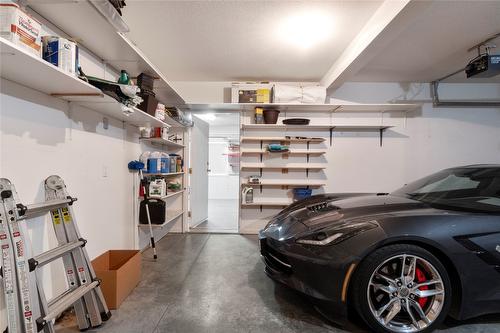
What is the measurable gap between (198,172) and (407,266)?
10.6 ft

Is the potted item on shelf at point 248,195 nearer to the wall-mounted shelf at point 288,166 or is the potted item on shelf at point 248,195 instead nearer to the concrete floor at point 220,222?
the wall-mounted shelf at point 288,166

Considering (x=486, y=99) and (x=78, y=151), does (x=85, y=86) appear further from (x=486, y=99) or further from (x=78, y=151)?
(x=486, y=99)

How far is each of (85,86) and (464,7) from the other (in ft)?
9.68

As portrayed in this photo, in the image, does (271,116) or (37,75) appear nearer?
(37,75)

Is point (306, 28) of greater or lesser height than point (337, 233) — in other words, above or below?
above

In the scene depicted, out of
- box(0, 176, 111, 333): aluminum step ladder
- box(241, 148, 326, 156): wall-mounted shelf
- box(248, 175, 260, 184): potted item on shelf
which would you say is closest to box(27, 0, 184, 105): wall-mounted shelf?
box(0, 176, 111, 333): aluminum step ladder

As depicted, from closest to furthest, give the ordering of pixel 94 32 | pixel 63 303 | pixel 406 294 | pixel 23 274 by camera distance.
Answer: pixel 23 274 → pixel 63 303 → pixel 406 294 → pixel 94 32

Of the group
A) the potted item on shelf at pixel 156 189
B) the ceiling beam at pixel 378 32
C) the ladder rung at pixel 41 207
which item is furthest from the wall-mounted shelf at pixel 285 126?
the ladder rung at pixel 41 207

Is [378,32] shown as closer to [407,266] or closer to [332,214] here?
[332,214]

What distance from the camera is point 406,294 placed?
4.58 ft

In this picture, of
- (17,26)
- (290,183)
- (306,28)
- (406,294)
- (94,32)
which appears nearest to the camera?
(17,26)

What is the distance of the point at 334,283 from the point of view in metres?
1.36

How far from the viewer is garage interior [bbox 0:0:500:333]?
56.1 inches

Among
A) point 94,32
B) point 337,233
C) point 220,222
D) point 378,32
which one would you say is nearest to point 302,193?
point 220,222
